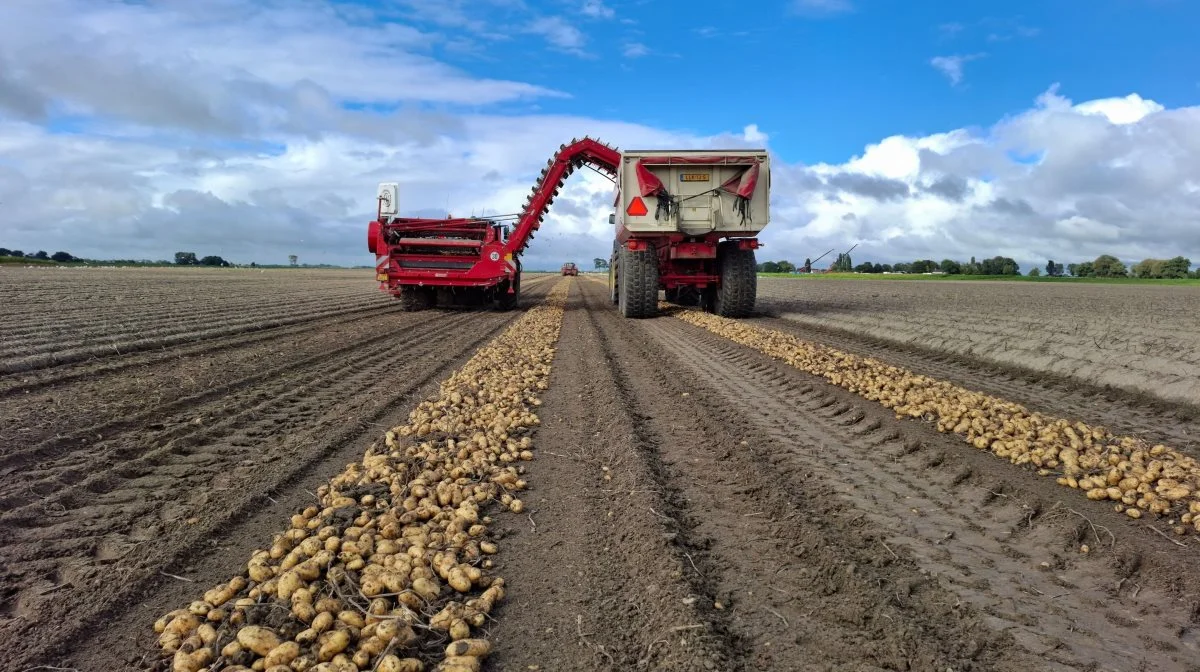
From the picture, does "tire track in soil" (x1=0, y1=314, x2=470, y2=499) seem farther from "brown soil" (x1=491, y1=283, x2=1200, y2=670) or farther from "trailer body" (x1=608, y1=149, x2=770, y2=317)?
"trailer body" (x1=608, y1=149, x2=770, y2=317)

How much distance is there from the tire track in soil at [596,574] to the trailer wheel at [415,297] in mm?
12990

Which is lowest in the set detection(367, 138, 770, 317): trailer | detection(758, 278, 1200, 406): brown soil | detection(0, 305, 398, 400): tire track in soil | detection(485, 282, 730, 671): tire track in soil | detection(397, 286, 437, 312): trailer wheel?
detection(485, 282, 730, 671): tire track in soil

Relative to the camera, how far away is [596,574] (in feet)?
9.68

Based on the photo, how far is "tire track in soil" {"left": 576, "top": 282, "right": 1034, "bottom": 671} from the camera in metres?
2.37

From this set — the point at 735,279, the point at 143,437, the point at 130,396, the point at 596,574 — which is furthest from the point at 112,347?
the point at 735,279

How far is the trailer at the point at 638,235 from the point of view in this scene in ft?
44.4

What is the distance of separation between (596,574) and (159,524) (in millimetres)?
2322

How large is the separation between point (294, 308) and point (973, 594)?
54.4 ft

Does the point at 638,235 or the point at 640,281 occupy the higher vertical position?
the point at 638,235

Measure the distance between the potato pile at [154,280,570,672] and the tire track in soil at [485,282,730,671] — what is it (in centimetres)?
13

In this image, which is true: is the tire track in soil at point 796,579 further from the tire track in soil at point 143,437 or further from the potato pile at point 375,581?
the tire track in soil at point 143,437

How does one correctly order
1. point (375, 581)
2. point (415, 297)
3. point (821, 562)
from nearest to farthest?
1. point (375, 581)
2. point (821, 562)
3. point (415, 297)

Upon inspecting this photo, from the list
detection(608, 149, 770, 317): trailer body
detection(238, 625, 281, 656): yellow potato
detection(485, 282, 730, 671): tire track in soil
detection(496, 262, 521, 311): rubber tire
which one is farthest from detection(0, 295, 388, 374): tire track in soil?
detection(608, 149, 770, 317): trailer body

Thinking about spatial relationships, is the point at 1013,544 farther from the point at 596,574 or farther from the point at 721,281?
the point at 721,281
